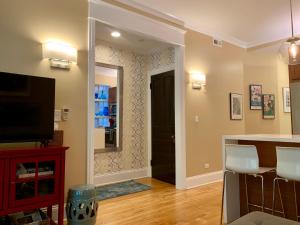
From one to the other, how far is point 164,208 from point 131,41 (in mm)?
3082

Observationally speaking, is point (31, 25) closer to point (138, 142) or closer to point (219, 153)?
point (138, 142)

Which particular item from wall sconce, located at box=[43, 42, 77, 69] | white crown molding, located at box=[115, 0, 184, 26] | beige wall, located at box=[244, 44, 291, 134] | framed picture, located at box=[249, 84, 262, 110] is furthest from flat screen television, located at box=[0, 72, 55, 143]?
framed picture, located at box=[249, 84, 262, 110]

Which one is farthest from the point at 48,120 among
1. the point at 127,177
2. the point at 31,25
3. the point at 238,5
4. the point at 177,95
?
the point at 238,5

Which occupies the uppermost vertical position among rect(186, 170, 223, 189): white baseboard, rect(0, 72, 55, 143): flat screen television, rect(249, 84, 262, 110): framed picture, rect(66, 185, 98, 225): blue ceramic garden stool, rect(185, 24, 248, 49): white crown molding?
rect(185, 24, 248, 49): white crown molding

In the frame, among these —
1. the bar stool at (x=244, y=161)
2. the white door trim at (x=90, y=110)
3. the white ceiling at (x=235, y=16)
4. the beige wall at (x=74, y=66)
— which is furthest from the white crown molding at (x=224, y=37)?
the bar stool at (x=244, y=161)

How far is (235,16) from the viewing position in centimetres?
417

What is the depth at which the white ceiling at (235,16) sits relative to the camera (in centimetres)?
373

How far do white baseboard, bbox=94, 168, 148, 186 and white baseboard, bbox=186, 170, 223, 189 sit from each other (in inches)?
49.4

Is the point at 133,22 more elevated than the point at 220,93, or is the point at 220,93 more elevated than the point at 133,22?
the point at 133,22

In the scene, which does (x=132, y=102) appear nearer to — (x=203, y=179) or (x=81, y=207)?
(x=203, y=179)

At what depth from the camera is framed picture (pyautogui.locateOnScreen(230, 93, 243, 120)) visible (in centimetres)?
524

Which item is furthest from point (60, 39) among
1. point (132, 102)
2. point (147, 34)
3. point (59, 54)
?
point (132, 102)

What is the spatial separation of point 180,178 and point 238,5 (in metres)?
3.04

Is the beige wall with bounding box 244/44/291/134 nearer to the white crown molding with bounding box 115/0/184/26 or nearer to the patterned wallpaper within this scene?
the patterned wallpaper
